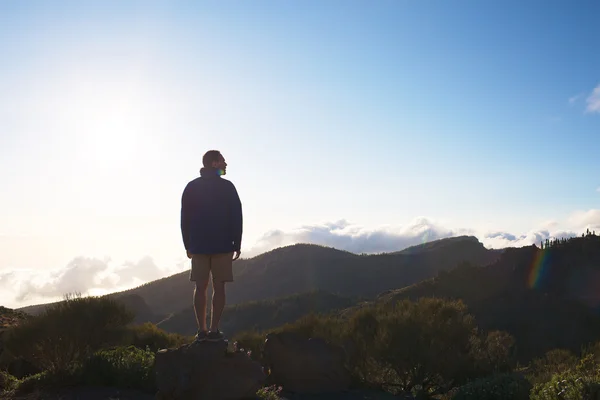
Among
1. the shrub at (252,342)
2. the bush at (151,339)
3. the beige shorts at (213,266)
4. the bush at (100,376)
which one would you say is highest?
the beige shorts at (213,266)

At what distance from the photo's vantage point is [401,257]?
99125mm

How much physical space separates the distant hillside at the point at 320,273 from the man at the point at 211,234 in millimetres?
79805


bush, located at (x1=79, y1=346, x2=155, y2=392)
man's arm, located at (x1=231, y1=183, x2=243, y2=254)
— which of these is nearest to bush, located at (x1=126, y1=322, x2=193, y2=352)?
bush, located at (x1=79, y1=346, x2=155, y2=392)

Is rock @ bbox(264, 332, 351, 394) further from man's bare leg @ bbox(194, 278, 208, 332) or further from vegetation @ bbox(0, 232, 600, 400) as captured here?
man's bare leg @ bbox(194, 278, 208, 332)

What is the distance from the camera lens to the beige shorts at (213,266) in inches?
276

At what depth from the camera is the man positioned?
6965mm

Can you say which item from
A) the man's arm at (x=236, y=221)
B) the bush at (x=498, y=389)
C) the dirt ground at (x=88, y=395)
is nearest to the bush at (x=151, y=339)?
→ the dirt ground at (x=88, y=395)

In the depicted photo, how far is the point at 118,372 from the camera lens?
29.4ft

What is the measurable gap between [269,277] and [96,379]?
3471 inches

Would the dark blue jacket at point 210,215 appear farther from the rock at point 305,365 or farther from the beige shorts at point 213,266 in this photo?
the rock at point 305,365

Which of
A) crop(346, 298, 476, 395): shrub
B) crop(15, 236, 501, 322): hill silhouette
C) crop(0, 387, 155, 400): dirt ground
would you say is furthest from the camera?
crop(15, 236, 501, 322): hill silhouette

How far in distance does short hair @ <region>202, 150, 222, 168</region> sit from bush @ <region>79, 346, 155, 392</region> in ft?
14.3

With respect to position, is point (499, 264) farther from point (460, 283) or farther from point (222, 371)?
point (222, 371)

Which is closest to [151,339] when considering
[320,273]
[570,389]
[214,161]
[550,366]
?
[214,161]
